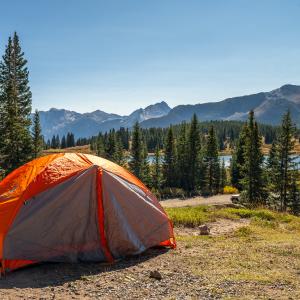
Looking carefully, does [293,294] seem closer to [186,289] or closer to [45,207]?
[186,289]

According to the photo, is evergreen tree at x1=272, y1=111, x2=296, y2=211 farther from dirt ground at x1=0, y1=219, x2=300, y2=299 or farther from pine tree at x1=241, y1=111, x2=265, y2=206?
dirt ground at x1=0, y1=219, x2=300, y2=299

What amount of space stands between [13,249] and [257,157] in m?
41.9

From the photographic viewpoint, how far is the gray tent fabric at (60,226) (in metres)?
9.70

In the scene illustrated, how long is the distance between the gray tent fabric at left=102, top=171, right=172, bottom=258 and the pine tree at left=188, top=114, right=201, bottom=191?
186 ft

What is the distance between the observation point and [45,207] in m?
10.1

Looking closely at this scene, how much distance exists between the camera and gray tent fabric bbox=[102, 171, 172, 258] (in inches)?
410

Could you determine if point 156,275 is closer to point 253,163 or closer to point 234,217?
point 234,217

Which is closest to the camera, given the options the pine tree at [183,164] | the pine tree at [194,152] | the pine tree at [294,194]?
the pine tree at [294,194]

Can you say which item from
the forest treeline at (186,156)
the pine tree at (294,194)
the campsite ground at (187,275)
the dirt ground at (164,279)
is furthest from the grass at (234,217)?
the pine tree at (294,194)

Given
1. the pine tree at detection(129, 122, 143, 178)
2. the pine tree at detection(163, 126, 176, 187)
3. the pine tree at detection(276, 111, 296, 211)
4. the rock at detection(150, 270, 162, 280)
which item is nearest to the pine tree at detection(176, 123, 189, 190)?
the pine tree at detection(163, 126, 176, 187)

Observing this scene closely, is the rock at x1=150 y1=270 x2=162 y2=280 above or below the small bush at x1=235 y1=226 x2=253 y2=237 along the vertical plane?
above

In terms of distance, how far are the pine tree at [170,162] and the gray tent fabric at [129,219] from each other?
62.9m

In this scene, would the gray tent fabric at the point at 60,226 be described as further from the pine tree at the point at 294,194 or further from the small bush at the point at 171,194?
the small bush at the point at 171,194

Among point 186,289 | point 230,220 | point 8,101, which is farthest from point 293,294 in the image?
point 8,101
